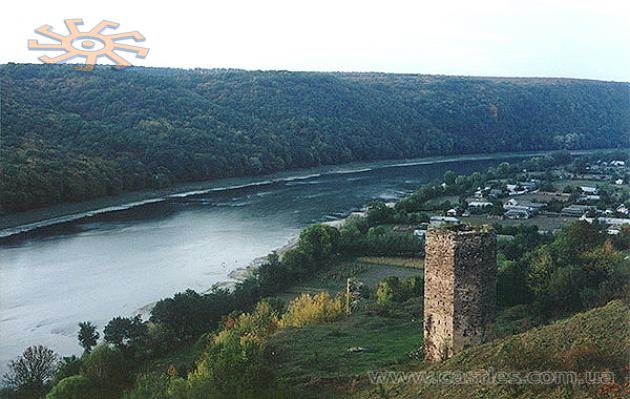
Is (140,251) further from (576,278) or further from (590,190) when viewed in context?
(590,190)

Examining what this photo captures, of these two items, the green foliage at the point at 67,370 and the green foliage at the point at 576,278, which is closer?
the green foliage at the point at 67,370

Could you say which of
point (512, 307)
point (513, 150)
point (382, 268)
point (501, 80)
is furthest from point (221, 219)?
point (501, 80)

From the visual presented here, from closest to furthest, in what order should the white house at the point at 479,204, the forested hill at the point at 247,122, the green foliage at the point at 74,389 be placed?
the green foliage at the point at 74,389, the white house at the point at 479,204, the forested hill at the point at 247,122

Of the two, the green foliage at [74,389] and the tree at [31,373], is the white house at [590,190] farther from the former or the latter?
the green foliage at [74,389]

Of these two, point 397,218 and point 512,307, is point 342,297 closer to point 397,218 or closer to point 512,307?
point 512,307

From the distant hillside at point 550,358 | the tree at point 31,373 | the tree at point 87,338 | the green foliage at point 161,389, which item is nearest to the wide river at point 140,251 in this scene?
the tree at point 87,338

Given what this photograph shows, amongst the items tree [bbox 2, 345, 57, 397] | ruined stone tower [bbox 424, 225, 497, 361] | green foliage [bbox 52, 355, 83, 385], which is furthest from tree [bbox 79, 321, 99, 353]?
ruined stone tower [bbox 424, 225, 497, 361]

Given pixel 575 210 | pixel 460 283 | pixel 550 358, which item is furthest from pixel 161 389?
pixel 575 210
